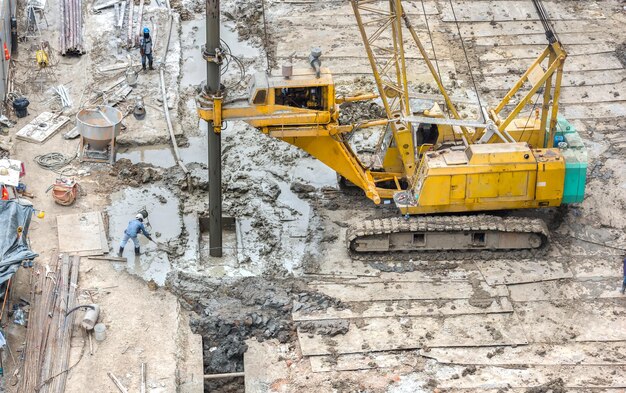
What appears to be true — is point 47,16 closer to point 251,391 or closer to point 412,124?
point 412,124

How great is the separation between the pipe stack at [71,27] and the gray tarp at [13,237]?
8.97m

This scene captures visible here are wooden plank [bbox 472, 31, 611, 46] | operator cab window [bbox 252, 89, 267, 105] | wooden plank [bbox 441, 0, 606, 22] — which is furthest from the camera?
wooden plank [bbox 441, 0, 606, 22]

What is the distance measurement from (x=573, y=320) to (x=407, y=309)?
10.2 ft

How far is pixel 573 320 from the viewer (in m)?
20.1

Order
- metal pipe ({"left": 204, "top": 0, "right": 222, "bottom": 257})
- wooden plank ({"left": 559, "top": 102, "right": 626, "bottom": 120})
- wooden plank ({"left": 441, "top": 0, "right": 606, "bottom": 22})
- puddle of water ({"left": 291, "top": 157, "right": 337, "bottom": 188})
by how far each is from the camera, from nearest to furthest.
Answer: metal pipe ({"left": 204, "top": 0, "right": 222, "bottom": 257}) → puddle of water ({"left": 291, "top": 157, "right": 337, "bottom": 188}) → wooden plank ({"left": 559, "top": 102, "right": 626, "bottom": 120}) → wooden plank ({"left": 441, "top": 0, "right": 606, "bottom": 22})

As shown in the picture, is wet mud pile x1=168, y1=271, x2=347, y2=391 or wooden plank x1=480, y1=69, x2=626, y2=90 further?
wooden plank x1=480, y1=69, x2=626, y2=90

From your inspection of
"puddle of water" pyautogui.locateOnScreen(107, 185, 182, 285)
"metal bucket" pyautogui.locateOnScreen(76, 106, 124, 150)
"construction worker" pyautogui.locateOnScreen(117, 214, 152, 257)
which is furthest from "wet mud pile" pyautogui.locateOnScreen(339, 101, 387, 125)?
"construction worker" pyautogui.locateOnScreen(117, 214, 152, 257)

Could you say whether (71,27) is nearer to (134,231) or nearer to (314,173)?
(314,173)

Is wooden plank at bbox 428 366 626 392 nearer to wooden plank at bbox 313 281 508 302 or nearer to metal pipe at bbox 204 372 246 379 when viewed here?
wooden plank at bbox 313 281 508 302

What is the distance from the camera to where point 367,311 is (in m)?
20.2

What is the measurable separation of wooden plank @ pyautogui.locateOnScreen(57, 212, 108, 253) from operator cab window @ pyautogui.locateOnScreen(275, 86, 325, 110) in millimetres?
4708

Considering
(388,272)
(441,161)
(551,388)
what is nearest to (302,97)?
(441,161)

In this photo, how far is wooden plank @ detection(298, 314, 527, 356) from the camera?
1930 centimetres

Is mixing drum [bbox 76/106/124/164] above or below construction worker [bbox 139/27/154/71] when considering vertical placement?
below
